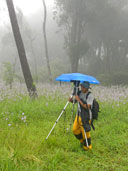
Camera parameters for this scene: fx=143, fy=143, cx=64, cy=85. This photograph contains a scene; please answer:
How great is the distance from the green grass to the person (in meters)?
0.31

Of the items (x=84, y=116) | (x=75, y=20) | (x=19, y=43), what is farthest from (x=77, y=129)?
(x=75, y=20)

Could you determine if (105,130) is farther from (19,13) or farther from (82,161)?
(19,13)

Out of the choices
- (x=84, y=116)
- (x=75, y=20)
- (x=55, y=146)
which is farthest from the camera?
(x=75, y=20)

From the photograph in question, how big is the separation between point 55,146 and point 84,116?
3.64 feet

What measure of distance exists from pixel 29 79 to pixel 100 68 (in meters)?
20.0

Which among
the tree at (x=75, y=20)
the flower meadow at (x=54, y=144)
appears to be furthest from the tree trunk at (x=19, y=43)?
the tree at (x=75, y=20)

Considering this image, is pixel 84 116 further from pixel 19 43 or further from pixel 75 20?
pixel 75 20

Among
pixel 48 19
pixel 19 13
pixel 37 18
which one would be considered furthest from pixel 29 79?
pixel 37 18

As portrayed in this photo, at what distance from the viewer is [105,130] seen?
4820 millimetres

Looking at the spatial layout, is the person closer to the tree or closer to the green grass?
the green grass

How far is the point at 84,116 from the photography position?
11.9 feet

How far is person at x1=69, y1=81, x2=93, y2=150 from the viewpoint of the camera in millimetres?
3545

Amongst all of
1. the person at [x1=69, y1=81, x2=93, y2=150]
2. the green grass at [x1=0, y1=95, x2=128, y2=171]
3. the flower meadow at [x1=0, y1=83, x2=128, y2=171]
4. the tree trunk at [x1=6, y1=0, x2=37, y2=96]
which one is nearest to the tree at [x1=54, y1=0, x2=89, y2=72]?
the tree trunk at [x1=6, y1=0, x2=37, y2=96]

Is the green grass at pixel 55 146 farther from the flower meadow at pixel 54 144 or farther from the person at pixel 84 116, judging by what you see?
the person at pixel 84 116
